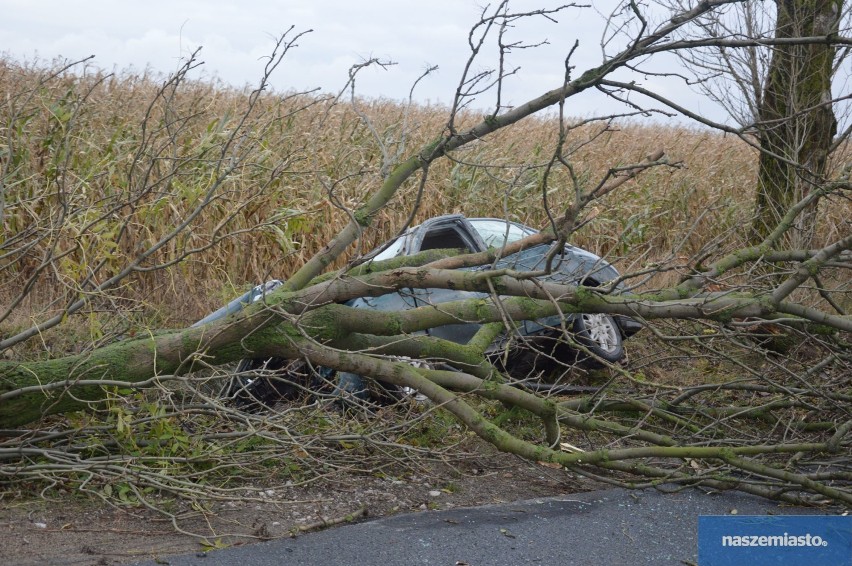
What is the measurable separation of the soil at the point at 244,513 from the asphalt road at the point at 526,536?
8.3 inches

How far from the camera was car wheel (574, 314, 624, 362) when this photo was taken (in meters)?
8.72

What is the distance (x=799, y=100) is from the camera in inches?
406

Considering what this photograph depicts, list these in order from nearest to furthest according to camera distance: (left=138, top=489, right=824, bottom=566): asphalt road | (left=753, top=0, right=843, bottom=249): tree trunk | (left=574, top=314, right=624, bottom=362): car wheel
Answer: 1. (left=138, top=489, right=824, bottom=566): asphalt road
2. (left=574, top=314, right=624, bottom=362): car wheel
3. (left=753, top=0, right=843, bottom=249): tree trunk

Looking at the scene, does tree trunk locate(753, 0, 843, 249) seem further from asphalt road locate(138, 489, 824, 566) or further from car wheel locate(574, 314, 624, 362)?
asphalt road locate(138, 489, 824, 566)

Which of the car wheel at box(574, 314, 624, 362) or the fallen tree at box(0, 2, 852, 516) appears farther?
the car wheel at box(574, 314, 624, 362)

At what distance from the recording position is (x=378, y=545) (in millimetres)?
4891

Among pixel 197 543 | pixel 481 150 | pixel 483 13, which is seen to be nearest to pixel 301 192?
pixel 481 150

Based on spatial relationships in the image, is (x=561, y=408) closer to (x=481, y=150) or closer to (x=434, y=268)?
(x=434, y=268)

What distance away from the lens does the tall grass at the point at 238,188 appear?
795 centimetres

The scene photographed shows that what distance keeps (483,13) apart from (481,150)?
9.24 meters

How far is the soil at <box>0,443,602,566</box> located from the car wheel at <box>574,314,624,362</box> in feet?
7.49

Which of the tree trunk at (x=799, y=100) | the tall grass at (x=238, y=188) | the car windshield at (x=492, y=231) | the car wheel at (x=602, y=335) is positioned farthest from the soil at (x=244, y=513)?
the tree trunk at (x=799, y=100)

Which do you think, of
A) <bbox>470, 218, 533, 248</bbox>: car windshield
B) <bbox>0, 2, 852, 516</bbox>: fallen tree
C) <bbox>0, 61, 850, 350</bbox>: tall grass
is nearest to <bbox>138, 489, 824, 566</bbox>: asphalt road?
<bbox>0, 2, 852, 516</bbox>: fallen tree

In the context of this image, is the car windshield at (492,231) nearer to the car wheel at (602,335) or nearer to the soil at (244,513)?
the car wheel at (602,335)
